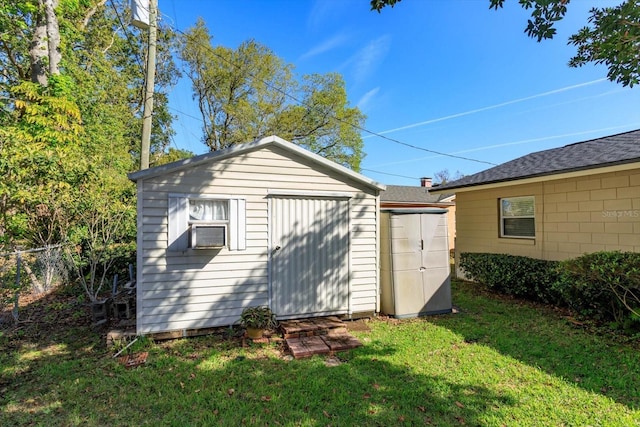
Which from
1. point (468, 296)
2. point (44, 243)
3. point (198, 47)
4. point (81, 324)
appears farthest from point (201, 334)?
point (198, 47)

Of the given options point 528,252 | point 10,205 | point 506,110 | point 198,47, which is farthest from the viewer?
point 198,47

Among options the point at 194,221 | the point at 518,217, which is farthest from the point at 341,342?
the point at 518,217

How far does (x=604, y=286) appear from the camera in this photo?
4.65 metres

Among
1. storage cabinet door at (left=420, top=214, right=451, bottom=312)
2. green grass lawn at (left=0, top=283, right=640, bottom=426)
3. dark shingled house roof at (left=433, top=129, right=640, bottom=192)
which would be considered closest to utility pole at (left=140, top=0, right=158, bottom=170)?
green grass lawn at (left=0, top=283, right=640, bottom=426)

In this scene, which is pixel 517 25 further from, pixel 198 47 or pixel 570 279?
pixel 198 47

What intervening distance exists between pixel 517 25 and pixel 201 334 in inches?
229

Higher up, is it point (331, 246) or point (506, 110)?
point (506, 110)

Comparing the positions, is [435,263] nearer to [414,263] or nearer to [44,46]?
[414,263]

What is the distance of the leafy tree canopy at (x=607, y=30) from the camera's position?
3020 mm

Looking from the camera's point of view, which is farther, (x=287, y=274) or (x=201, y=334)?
(x=287, y=274)

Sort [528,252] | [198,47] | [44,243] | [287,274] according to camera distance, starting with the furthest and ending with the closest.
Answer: [198,47]
[528,252]
[44,243]
[287,274]

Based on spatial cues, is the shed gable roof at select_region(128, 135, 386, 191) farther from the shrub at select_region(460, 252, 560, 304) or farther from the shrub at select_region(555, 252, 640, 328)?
the shrub at select_region(460, 252, 560, 304)

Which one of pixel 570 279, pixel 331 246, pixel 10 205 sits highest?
pixel 10 205

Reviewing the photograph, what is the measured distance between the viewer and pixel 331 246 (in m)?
5.16
